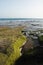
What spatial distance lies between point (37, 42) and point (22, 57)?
8.87 meters

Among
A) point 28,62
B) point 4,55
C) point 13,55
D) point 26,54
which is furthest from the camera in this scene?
point 26,54

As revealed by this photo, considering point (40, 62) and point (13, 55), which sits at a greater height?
point (13, 55)

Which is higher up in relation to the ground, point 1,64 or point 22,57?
point 1,64

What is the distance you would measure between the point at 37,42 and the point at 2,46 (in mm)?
10799

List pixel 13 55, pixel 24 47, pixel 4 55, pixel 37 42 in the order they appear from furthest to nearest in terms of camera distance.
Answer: pixel 37 42 < pixel 24 47 < pixel 13 55 < pixel 4 55

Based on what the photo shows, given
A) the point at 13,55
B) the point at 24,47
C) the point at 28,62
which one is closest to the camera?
the point at 13,55

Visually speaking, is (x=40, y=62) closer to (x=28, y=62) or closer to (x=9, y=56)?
(x=28, y=62)

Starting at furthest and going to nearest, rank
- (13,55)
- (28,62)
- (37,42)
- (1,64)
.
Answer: (37,42)
(28,62)
(13,55)
(1,64)

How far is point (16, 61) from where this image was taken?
52.0 ft

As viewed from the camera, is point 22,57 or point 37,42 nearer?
point 22,57

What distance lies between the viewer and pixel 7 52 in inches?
584

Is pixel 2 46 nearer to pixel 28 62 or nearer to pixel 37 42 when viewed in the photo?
pixel 28 62

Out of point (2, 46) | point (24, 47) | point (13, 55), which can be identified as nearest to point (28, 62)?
point (13, 55)

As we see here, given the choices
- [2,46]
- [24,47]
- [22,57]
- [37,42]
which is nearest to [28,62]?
[22,57]
